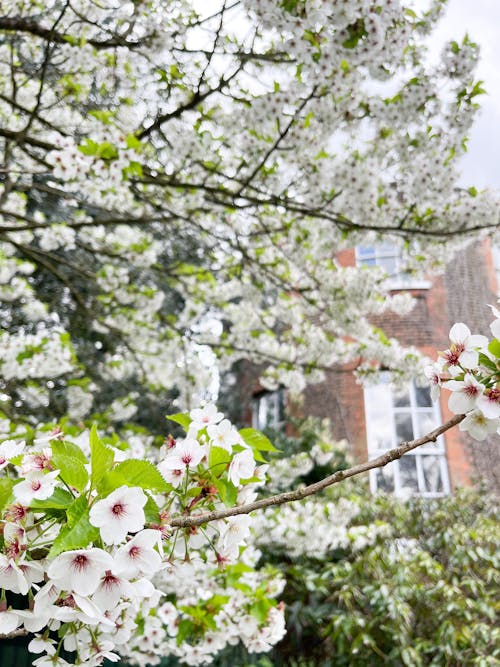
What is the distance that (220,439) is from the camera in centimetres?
121

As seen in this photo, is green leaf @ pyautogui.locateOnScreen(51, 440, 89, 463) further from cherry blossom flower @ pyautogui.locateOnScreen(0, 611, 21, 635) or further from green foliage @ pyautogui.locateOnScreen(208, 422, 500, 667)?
green foliage @ pyautogui.locateOnScreen(208, 422, 500, 667)

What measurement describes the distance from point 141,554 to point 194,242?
A: 4106 mm

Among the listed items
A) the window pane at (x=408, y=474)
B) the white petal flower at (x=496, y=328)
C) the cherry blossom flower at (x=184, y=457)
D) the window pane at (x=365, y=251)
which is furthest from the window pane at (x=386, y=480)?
the white petal flower at (x=496, y=328)

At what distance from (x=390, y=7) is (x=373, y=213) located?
1.64 m

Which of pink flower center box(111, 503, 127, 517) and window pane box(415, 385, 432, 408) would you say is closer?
pink flower center box(111, 503, 127, 517)

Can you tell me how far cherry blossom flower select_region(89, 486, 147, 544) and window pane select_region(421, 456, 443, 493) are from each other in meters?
7.25

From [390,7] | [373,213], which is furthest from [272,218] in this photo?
[390,7]

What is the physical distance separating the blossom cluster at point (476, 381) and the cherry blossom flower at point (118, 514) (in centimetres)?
55

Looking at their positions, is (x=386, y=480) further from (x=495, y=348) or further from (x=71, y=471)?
(x=71, y=471)

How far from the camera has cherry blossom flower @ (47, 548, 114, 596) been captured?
2.66ft

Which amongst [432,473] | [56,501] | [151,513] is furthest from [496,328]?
[432,473]

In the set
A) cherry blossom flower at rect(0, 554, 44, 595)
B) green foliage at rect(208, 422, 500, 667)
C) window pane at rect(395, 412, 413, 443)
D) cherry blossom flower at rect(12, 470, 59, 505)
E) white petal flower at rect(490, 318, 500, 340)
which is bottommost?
green foliage at rect(208, 422, 500, 667)

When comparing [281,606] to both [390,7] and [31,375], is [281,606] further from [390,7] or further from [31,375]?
[31,375]

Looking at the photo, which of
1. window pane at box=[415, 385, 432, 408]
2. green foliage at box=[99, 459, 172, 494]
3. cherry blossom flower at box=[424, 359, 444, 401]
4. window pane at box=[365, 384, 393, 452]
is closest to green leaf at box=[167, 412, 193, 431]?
green foliage at box=[99, 459, 172, 494]
